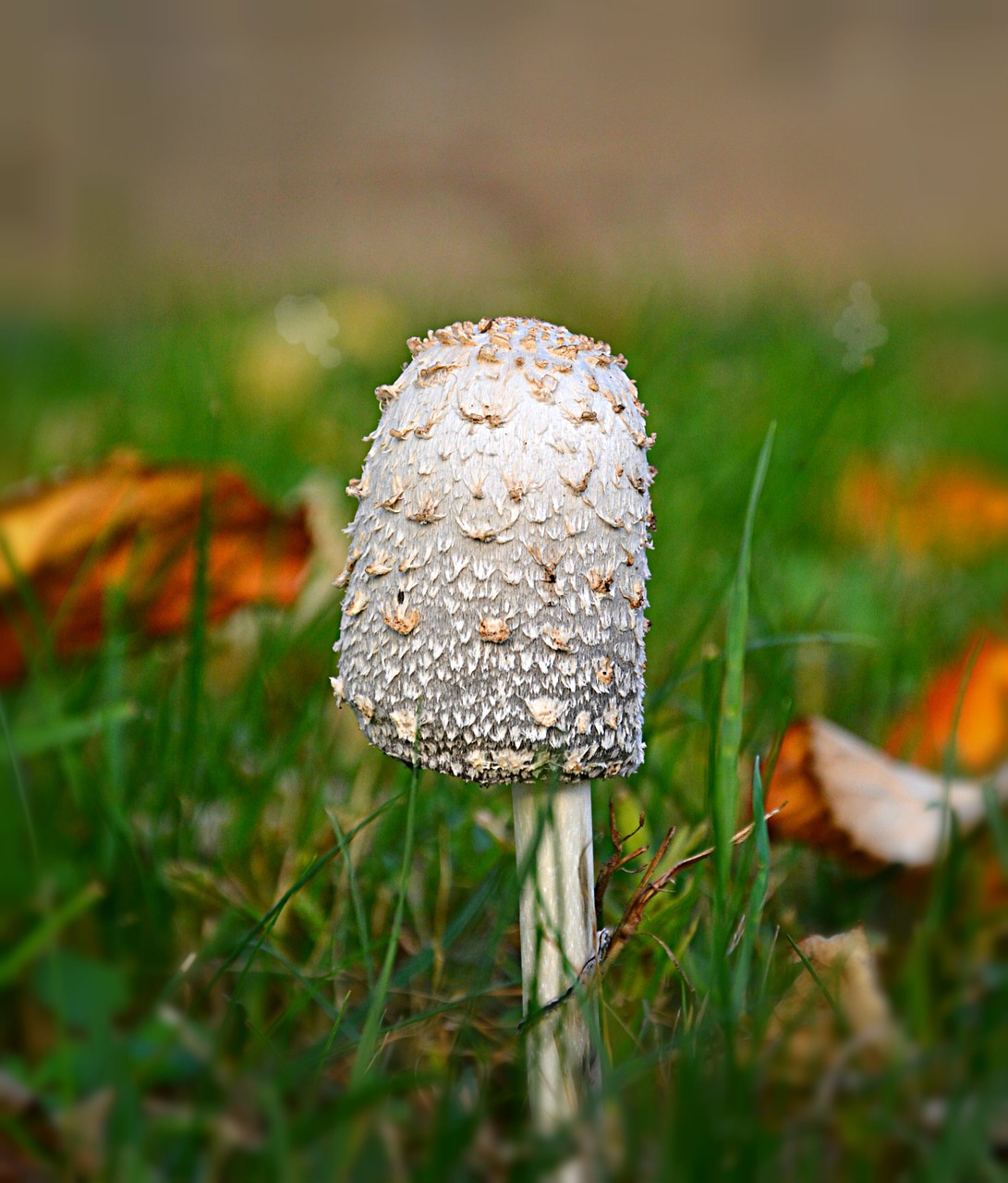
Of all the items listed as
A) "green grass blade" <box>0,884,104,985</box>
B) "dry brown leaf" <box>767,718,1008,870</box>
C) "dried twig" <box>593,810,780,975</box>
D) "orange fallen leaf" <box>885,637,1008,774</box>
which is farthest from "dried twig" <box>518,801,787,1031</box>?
"orange fallen leaf" <box>885,637,1008,774</box>

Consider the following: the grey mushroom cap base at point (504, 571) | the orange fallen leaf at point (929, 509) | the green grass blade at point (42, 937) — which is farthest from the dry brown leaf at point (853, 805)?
the orange fallen leaf at point (929, 509)

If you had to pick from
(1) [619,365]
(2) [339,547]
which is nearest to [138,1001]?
(1) [619,365]

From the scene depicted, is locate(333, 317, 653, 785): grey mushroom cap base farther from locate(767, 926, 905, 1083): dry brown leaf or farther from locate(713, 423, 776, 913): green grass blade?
locate(767, 926, 905, 1083): dry brown leaf

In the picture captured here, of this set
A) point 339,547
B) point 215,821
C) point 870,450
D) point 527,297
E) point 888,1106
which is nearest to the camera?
point 888,1106

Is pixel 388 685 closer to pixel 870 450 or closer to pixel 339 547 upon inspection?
pixel 339 547

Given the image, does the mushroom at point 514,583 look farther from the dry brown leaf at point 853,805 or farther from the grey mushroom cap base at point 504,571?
the dry brown leaf at point 853,805

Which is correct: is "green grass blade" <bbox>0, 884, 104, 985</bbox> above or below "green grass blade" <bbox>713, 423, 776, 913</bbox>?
below
